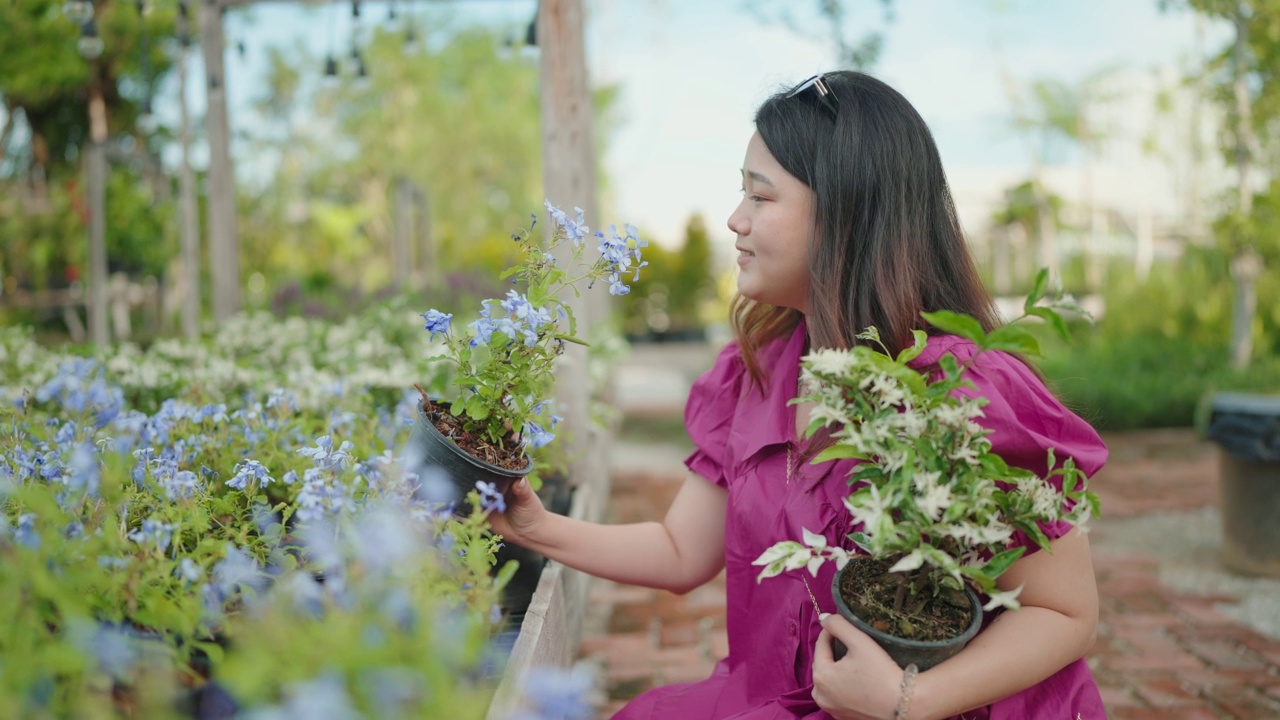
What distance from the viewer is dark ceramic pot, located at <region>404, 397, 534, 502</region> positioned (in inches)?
66.2

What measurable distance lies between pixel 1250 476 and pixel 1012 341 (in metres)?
3.38

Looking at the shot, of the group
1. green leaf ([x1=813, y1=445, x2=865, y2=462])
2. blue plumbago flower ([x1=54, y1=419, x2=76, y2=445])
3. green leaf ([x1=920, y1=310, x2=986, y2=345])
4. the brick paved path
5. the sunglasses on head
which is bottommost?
the brick paved path

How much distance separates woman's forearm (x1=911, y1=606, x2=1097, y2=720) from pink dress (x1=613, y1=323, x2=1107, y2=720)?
0.24 ft

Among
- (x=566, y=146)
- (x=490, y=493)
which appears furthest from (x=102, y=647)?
(x=566, y=146)

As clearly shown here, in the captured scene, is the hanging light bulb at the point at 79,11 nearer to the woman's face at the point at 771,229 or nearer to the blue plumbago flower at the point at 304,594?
the woman's face at the point at 771,229

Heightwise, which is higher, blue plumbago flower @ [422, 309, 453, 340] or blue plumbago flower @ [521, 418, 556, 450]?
blue plumbago flower @ [422, 309, 453, 340]

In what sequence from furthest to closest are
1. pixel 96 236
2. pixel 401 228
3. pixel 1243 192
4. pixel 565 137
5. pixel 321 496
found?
pixel 401 228, pixel 96 236, pixel 1243 192, pixel 565 137, pixel 321 496

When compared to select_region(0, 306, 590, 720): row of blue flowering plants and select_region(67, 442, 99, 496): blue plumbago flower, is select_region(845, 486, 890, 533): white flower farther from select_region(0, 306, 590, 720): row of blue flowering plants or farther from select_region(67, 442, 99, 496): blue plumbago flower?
select_region(67, 442, 99, 496): blue plumbago flower

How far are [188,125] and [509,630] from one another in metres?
6.38

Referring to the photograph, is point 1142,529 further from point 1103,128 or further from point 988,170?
point 988,170

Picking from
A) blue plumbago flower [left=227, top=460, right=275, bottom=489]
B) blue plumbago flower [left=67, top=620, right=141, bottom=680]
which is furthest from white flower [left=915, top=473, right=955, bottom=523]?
blue plumbago flower [left=227, top=460, right=275, bottom=489]

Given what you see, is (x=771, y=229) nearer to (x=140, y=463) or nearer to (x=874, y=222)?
(x=874, y=222)

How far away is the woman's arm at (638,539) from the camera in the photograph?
1829 mm

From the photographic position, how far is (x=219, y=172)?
662 centimetres
